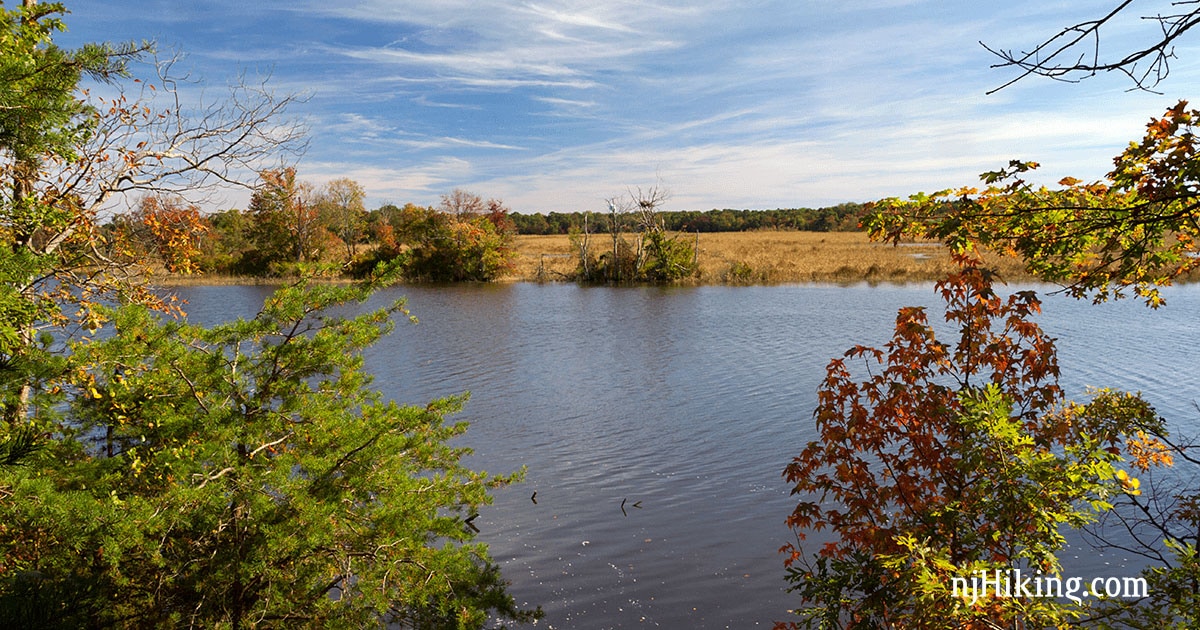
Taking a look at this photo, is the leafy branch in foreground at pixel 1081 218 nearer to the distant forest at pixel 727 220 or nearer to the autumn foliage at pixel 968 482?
the autumn foliage at pixel 968 482

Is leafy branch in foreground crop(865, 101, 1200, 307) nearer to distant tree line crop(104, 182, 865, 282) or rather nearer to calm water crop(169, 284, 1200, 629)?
calm water crop(169, 284, 1200, 629)

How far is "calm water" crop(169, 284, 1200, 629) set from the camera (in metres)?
9.09

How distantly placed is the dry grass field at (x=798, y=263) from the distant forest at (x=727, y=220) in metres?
32.4

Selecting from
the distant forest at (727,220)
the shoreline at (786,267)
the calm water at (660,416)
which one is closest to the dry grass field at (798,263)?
the shoreline at (786,267)

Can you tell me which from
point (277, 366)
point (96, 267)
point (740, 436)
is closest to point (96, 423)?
point (277, 366)

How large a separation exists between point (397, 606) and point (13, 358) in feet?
12.5

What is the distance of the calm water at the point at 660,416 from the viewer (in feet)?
29.8

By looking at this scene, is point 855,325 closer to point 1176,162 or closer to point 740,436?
point 740,436

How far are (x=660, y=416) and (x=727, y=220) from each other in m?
101

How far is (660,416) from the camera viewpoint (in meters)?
15.8

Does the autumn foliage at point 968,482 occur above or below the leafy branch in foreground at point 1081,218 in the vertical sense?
below

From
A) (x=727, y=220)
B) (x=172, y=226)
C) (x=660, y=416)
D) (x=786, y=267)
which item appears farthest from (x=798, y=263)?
(x=727, y=220)

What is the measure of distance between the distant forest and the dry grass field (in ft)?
106

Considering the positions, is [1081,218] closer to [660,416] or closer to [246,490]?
[246,490]
